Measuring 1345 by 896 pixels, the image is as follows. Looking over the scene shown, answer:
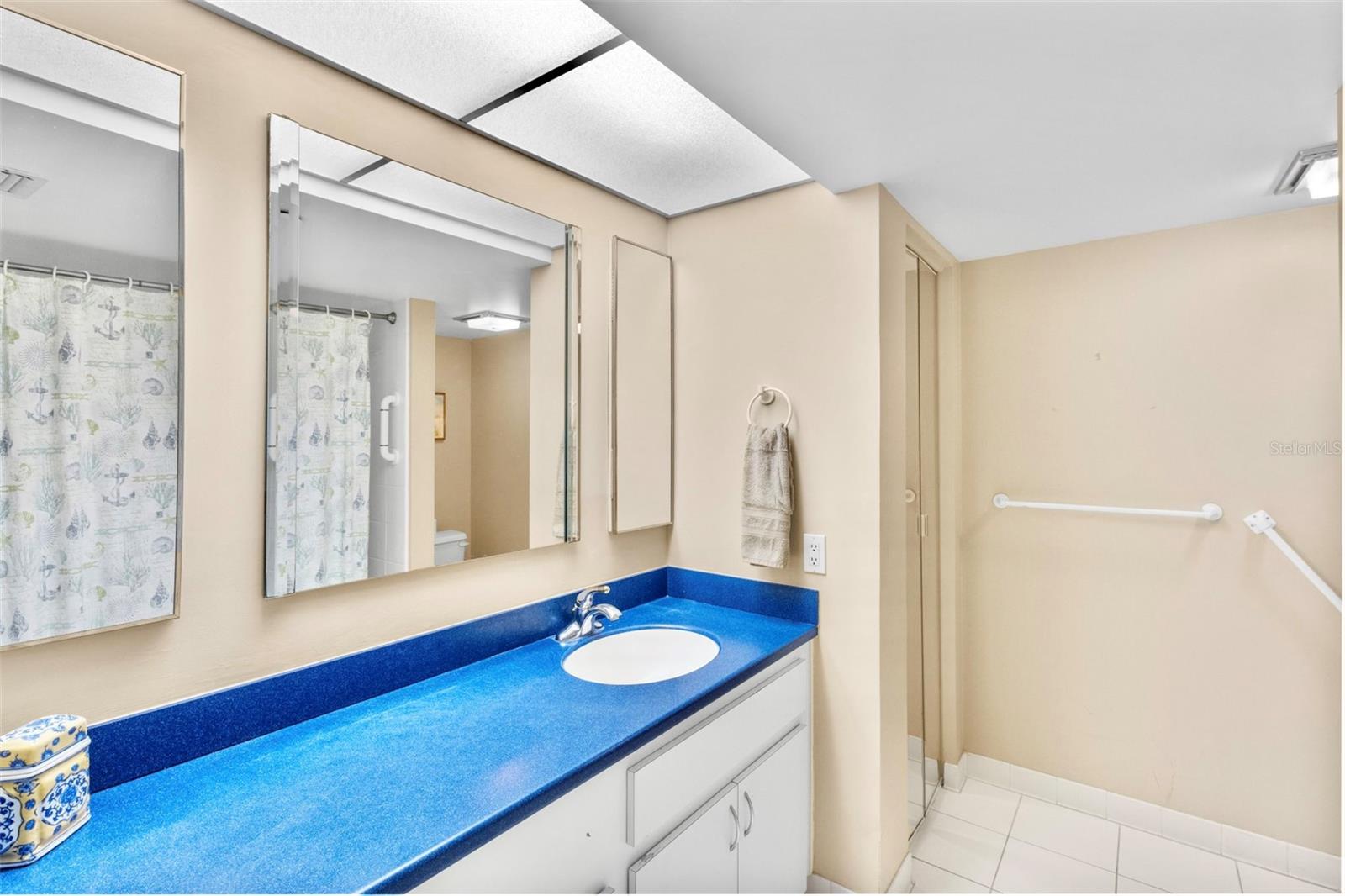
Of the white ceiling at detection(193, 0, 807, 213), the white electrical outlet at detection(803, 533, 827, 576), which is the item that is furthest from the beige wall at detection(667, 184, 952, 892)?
the white ceiling at detection(193, 0, 807, 213)

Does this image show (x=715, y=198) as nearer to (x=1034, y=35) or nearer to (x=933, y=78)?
(x=933, y=78)

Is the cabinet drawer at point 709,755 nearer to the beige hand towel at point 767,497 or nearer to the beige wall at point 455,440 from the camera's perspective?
the beige hand towel at point 767,497

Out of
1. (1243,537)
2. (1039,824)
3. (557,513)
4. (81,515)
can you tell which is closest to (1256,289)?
(1243,537)

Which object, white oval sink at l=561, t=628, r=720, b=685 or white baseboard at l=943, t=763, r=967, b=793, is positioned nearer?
white oval sink at l=561, t=628, r=720, b=685

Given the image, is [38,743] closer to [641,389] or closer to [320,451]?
[320,451]

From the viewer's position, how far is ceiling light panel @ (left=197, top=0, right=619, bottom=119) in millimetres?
1181

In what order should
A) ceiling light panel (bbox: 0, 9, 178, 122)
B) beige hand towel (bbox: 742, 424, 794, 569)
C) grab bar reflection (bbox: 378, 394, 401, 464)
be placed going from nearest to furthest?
1. ceiling light panel (bbox: 0, 9, 178, 122)
2. grab bar reflection (bbox: 378, 394, 401, 464)
3. beige hand towel (bbox: 742, 424, 794, 569)

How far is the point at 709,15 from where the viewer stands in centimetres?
106

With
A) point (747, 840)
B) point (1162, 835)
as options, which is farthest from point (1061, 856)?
point (747, 840)

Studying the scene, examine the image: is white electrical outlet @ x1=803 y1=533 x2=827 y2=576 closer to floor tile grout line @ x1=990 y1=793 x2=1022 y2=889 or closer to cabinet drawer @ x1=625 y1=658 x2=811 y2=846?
cabinet drawer @ x1=625 y1=658 x2=811 y2=846

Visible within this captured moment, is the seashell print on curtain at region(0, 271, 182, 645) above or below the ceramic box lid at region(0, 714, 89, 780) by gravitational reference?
above

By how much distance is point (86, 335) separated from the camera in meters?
1.03

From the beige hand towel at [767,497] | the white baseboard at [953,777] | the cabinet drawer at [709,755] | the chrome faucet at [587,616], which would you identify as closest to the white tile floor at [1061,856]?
Answer: the white baseboard at [953,777]

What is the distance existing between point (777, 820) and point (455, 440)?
4.25ft
